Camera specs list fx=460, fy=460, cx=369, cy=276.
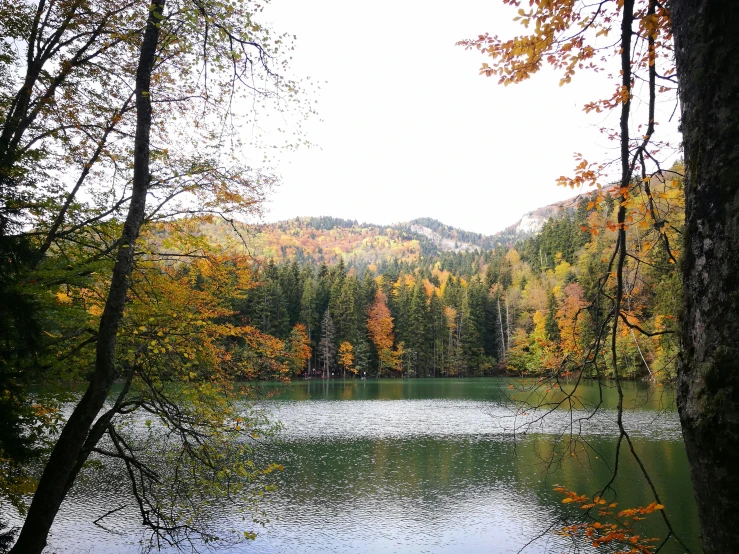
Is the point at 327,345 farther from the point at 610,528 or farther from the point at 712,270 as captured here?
the point at 712,270

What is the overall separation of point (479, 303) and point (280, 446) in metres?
46.2

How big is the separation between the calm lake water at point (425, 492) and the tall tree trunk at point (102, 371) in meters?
4.01

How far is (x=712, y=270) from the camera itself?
3.84ft

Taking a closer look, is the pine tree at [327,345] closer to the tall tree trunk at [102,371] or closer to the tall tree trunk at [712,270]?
the tall tree trunk at [102,371]

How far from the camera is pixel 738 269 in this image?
1107mm

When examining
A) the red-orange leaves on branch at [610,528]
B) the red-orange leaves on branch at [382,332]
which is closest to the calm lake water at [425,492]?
the red-orange leaves on branch at [610,528]

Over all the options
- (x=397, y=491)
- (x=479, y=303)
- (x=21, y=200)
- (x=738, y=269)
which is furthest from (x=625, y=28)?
(x=479, y=303)

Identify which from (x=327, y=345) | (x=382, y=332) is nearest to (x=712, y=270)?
(x=327, y=345)

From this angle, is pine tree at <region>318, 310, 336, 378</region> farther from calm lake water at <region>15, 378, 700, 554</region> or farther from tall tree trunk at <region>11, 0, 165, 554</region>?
tall tree trunk at <region>11, 0, 165, 554</region>

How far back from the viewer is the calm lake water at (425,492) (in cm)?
880

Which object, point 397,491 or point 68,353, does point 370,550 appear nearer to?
point 397,491

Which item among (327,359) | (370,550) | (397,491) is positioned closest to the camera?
(370,550)

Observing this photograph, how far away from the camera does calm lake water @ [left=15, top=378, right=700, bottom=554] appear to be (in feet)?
28.9

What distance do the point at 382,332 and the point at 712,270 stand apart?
5497 centimetres
